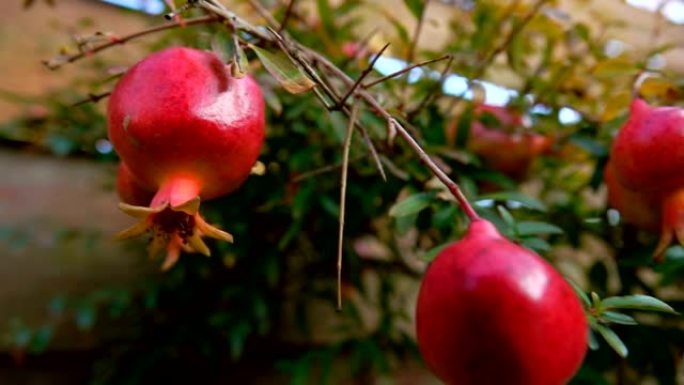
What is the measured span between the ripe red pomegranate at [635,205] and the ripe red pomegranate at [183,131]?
0.88ft

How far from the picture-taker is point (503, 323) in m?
0.28

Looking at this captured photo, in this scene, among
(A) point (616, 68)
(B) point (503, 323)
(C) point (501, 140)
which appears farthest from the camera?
(C) point (501, 140)

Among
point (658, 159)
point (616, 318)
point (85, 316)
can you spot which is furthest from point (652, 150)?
point (85, 316)

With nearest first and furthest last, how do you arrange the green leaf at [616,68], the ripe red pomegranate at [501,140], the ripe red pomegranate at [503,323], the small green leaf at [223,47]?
the ripe red pomegranate at [503,323] → the small green leaf at [223,47] → the green leaf at [616,68] → the ripe red pomegranate at [501,140]

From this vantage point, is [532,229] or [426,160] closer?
[426,160]

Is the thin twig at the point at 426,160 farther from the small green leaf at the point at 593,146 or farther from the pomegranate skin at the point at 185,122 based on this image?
the small green leaf at the point at 593,146

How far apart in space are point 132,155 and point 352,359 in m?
0.52

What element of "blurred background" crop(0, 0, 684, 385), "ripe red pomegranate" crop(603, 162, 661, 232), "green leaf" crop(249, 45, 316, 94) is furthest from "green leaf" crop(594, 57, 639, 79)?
"green leaf" crop(249, 45, 316, 94)

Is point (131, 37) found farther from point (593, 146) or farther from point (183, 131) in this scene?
point (593, 146)

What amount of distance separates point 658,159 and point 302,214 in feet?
1.13

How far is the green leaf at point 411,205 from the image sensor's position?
17.0 inches

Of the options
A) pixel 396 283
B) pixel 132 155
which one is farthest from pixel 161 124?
pixel 396 283

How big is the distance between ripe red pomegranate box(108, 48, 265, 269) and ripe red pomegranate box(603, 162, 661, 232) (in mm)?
269

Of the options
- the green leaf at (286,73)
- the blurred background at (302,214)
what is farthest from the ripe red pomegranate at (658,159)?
the green leaf at (286,73)
